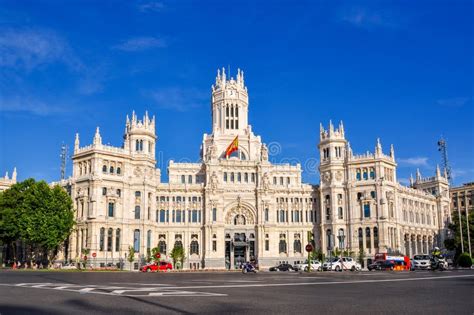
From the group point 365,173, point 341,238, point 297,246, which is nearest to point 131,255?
point 297,246

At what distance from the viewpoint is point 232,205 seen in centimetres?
10706

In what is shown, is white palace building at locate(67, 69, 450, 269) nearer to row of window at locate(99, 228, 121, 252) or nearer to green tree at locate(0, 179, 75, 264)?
row of window at locate(99, 228, 121, 252)

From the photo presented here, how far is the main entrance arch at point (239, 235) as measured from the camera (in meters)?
105

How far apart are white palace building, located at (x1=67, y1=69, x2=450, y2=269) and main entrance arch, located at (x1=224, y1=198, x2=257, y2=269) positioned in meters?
0.21

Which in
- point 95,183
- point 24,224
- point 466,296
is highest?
point 95,183

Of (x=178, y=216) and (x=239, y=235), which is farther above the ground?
(x=178, y=216)

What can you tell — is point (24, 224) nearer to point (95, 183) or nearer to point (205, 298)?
point (95, 183)

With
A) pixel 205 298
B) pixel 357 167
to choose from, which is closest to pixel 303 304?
pixel 205 298

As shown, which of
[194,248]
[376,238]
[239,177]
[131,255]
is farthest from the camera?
[239,177]

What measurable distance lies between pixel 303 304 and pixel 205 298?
172 inches

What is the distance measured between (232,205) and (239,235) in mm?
6364

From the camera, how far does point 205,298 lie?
21.4 metres

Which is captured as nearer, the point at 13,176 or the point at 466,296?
the point at 466,296

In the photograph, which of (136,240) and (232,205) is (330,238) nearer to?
(232,205)
